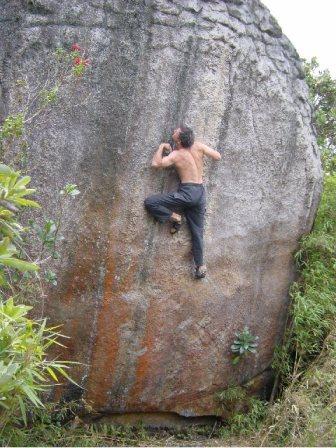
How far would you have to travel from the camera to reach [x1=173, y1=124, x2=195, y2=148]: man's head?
5518mm

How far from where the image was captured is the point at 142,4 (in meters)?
5.54

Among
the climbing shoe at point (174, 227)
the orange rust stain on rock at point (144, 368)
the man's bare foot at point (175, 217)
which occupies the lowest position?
the orange rust stain on rock at point (144, 368)

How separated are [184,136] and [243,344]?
209 cm

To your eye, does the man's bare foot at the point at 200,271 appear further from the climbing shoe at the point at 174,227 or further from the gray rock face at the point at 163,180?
the climbing shoe at the point at 174,227

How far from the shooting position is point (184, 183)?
222 inches

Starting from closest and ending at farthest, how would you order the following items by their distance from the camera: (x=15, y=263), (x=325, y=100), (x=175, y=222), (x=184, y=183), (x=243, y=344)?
(x=15, y=263)
(x=184, y=183)
(x=175, y=222)
(x=243, y=344)
(x=325, y=100)

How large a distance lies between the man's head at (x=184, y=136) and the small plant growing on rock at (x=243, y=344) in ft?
6.27

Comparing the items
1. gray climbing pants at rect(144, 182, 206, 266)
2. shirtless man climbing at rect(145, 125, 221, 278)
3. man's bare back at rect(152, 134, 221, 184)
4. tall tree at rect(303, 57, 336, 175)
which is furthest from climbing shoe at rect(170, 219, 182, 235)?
tall tree at rect(303, 57, 336, 175)

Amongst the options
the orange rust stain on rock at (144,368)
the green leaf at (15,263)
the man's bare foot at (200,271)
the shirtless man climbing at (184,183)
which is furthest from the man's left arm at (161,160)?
the green leaf at (15,263)

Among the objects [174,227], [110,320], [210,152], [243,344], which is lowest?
[243,344]

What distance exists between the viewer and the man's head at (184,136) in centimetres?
552

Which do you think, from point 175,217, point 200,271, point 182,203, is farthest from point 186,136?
point 200,271

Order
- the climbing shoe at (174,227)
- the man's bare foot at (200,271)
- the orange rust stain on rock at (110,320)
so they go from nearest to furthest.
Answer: the orange rust stain on rock at (110,320) → the climbing shoe at (174,227) → the man's bare foot at (200,271)

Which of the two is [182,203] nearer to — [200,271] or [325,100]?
[200,271]
